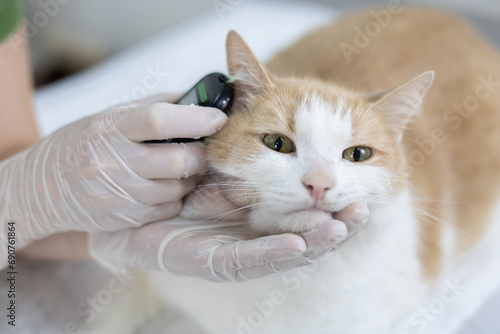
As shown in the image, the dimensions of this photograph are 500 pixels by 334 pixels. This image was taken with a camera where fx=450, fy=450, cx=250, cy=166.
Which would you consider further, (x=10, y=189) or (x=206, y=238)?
(x=10, y=189)

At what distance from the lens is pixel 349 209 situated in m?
0.85

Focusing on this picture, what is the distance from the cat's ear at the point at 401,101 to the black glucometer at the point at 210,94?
34 centimetres

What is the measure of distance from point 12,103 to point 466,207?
1.60 meters

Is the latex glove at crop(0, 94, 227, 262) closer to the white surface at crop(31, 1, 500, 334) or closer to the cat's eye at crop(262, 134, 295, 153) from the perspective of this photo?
the cat's eye at crop(262, 134, 295, 153)

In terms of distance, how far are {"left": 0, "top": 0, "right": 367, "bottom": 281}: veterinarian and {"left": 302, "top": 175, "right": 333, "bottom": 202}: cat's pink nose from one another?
6 cm

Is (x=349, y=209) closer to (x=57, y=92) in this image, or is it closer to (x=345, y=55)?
(x=345, y=55)

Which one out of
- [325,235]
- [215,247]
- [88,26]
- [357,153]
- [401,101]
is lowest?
[215,247]

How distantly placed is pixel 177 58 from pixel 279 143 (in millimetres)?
1590

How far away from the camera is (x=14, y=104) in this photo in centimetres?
155

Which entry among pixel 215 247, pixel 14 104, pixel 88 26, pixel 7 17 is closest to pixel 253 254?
pixel 215 247

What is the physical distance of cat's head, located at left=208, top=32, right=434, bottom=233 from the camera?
86cm

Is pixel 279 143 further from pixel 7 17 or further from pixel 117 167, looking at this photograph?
pixel 7 17

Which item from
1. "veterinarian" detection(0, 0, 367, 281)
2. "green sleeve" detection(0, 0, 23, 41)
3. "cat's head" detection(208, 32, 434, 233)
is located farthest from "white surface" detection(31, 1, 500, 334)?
"cat's head" detection(208, 32, 434, 233)

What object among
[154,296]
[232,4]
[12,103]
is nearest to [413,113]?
[154,296]
